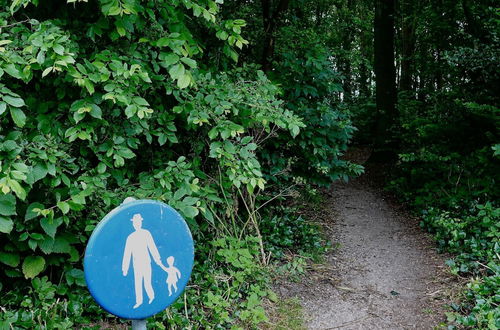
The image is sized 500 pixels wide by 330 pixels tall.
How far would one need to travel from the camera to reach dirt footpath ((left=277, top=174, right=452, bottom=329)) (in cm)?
448

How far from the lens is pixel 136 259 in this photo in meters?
1.99

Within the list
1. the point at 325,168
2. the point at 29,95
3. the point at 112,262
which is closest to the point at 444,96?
the point at 325,168

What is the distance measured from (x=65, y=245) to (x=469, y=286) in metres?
3.85

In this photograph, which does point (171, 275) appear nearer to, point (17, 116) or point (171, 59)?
point (17, 116)

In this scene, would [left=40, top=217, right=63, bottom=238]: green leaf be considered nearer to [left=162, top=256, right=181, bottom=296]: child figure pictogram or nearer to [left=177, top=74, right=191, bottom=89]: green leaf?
[left=177, top=74, right=191, bottom=89]: green leaf

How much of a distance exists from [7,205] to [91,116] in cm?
100

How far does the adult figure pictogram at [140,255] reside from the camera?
1965 millimetres

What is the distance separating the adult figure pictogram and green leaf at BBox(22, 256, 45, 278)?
6.53 ft

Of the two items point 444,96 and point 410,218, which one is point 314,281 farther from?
point 444,96

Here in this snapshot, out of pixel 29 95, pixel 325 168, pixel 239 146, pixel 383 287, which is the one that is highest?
pixel 29 95

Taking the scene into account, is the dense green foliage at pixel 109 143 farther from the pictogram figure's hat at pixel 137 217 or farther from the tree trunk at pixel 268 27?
the tree trunk at pixel 268 27

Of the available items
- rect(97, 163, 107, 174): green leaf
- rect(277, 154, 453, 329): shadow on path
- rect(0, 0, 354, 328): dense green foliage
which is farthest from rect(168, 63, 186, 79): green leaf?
A: rect(277, 154, 453, 329): shadow on path

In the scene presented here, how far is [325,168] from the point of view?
19.5ft

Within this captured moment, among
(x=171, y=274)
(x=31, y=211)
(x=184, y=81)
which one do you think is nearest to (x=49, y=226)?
(x=31, y=211)
